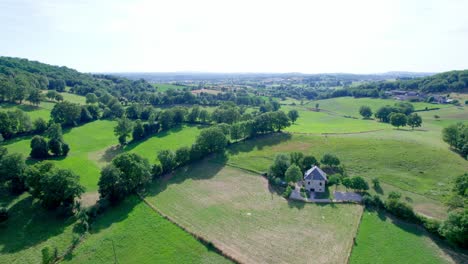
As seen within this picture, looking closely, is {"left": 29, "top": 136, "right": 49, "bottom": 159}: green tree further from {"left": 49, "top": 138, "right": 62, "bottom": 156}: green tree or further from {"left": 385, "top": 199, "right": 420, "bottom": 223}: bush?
{"left": 385, "top": 199, "right": 420, "bottom": 223}: bush

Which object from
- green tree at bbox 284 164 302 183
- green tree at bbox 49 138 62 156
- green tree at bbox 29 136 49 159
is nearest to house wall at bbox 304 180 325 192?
green tree at bbox 284 164 302 183

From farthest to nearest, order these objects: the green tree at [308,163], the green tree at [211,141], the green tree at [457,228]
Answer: the green tree at [211,141] < the green tree at [308,163] < the green tree at [457,228]

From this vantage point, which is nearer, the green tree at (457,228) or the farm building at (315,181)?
the green tree at (457,228)

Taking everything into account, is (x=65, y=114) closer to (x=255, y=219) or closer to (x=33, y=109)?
(x=33, y=109)

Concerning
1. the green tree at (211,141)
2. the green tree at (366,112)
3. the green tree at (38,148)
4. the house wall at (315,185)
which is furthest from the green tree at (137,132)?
the green tree at (366,112)

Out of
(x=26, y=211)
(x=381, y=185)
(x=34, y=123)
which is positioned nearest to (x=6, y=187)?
(x=26, y=211)

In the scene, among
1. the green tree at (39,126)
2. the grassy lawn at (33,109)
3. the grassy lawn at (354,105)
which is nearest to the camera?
the green tree at (39,126)

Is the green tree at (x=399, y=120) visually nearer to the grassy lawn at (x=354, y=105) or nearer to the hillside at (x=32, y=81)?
the grassy lawn at (x=354, y=105)
